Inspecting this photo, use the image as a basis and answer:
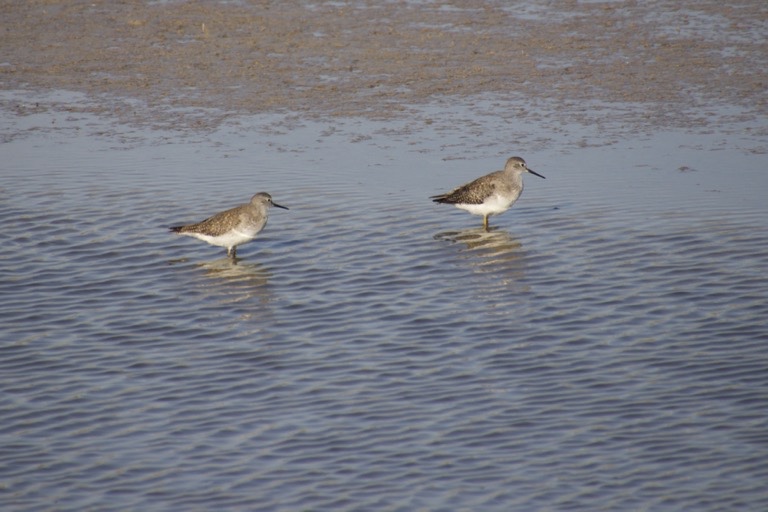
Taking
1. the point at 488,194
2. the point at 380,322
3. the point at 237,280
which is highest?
the point at 488,194

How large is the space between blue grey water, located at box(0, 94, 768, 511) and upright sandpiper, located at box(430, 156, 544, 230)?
347 millimetres

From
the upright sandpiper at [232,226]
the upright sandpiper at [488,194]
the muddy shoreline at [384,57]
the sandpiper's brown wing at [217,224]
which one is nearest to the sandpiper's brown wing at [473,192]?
the upright sandpiper at [488,194]

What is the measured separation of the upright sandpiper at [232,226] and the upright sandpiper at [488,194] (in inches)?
87.2

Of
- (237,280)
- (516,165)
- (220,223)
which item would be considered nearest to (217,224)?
(220,223)

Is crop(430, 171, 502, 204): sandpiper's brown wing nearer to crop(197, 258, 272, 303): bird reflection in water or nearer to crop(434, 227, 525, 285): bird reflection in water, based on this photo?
crop(434, 227, 525, 285): bird reflection in water

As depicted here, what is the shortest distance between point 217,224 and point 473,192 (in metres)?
3.10

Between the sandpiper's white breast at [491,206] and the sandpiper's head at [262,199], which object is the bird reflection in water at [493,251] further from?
the sandpiper's head at [262,199]

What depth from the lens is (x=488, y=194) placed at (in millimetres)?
14516

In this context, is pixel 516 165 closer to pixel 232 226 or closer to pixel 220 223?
pixel 232 226

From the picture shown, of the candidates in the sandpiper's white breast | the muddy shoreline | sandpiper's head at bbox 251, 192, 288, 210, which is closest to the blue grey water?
the sandpiper's white breast

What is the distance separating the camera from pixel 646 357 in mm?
10742

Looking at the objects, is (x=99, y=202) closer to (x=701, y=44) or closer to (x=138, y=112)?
(x=138, y=112)

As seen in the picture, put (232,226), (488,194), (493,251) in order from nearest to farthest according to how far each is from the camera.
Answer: (232,226) → (493,251) → (488,194)

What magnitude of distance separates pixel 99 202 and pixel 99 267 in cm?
208
